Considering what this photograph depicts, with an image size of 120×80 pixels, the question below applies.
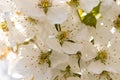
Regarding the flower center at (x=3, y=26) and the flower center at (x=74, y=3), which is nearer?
the flower center at (x=74, y=3)

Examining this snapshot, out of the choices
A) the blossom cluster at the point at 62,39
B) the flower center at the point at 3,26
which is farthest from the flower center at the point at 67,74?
the flower center at the point at 3,26

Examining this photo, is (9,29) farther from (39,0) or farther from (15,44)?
(39,0)

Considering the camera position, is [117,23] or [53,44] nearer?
[53,44]

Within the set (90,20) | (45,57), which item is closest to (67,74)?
(45,57)

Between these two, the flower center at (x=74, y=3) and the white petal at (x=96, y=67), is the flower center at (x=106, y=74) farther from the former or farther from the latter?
the flower center at (x=74, y=3)

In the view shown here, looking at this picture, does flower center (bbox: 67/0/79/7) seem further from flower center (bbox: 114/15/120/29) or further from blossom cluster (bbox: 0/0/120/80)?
flower center (bbox: 114/15/120/29)

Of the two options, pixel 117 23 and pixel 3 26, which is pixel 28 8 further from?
pixel 117 23

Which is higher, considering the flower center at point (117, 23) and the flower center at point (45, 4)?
the flower center at point (45, 4)

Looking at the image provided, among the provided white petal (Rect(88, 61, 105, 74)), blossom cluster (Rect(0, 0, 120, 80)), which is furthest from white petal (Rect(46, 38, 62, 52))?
white petal (Rect(88, 61, 105, 74))
